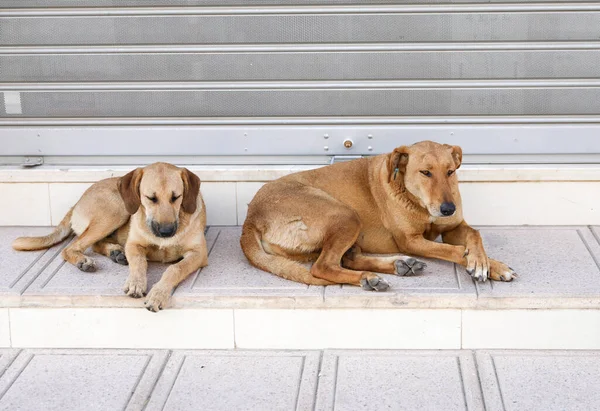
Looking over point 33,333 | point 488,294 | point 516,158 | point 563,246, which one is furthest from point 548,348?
point 33,333

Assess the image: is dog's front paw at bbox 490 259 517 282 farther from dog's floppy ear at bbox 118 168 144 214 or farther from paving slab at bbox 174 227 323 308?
dog's floppy ear at bbox 118 168 144 214

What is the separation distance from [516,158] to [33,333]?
337 cm

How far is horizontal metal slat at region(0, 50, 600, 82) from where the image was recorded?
19.2ft

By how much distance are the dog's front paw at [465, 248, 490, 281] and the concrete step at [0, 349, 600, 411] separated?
43 cm

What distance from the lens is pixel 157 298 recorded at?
4.77 meters

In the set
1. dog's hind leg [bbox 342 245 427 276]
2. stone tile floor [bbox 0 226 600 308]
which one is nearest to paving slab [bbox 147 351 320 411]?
stone tile floor [bbox 0 226 600 308]

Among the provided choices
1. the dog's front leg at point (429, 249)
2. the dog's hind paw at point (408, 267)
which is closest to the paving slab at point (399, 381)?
the dog's hind paw at point (408, 267)

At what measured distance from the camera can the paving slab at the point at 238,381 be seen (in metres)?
4.36

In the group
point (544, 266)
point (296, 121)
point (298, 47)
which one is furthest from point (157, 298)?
point (544, 266)

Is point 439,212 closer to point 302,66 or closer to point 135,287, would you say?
point 302,66

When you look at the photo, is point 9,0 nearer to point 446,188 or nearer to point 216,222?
point 216,222

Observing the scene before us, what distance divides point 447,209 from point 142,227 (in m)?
1.84

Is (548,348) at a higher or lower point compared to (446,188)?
lower

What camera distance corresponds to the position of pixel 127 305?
4871mm
